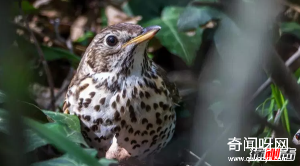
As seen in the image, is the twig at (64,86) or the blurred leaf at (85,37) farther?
the blurred leaf at (85,37)

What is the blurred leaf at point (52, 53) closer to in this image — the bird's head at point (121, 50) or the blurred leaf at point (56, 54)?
the blurred leaf at point (56, 54)

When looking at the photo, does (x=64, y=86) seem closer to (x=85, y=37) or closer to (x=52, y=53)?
(x=52, y=53)

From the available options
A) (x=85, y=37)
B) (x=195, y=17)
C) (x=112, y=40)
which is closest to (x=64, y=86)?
(x=85, y=37)

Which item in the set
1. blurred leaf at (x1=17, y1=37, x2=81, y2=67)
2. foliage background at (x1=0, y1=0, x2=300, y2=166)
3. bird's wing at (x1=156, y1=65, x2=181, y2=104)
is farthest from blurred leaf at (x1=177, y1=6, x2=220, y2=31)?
blurred leaf at (x1=17, y1=37, x2=81, y2=67)

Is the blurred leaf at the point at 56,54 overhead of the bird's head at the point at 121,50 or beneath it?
beneath


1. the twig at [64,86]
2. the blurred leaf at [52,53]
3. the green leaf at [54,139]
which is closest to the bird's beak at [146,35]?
the green leaf at [54,139]

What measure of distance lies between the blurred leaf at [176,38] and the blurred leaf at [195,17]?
15 centimetres

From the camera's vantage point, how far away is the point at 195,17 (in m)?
3.05

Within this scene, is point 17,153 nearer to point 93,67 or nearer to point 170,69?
point 93,67

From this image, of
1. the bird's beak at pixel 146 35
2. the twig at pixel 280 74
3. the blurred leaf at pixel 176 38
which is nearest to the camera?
the twig at pixel 280 74

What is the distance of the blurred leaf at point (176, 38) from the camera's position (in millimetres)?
3123

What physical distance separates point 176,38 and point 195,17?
9.0 inches

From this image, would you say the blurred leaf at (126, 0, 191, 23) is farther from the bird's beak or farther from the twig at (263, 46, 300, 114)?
the twig at (263, 46, 300, 114)

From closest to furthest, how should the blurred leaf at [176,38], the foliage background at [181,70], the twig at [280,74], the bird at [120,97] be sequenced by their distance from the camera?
the foliage background at [181,70] < the twig at [280,74] < the bird at [120,97] < the blurred leaf at [176,38]
